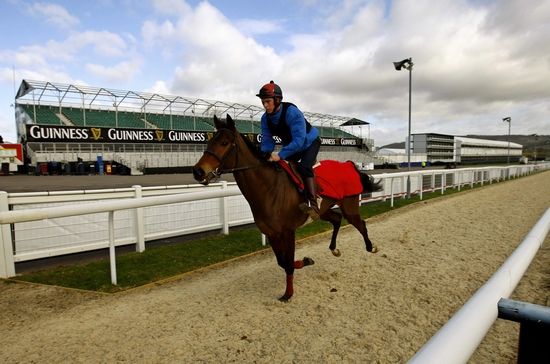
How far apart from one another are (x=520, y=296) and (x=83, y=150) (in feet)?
113

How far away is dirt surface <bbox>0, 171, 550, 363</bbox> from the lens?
2.60m

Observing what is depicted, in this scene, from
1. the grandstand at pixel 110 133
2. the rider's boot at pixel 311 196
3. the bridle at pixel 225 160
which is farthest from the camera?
the grandstand at pixel 110 133

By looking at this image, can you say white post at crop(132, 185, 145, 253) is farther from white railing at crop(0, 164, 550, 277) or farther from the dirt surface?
the dirt surface

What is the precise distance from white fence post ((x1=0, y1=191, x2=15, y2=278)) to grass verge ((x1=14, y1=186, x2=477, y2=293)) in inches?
5.8

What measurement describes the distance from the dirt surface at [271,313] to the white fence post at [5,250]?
0.28 m

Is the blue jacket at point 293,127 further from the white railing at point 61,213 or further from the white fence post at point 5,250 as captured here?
the white fence post at point 5,250

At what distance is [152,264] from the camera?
15.9ft

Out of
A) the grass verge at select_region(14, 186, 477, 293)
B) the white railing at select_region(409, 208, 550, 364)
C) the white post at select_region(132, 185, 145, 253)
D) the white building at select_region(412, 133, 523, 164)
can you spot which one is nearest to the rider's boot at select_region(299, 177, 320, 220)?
the grass verge at select_region(14, 186, 477, 293)

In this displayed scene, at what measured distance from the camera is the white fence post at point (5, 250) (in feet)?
13.6

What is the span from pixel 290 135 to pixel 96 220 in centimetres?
374

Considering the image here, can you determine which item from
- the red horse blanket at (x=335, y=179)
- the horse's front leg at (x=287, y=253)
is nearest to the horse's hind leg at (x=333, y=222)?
the red horse blanket at (x=335, y=179)

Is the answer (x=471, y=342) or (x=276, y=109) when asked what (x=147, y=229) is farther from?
(x=471, y=342)

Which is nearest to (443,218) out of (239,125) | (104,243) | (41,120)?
(104,243)

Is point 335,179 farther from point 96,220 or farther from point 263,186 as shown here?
point 96,220
